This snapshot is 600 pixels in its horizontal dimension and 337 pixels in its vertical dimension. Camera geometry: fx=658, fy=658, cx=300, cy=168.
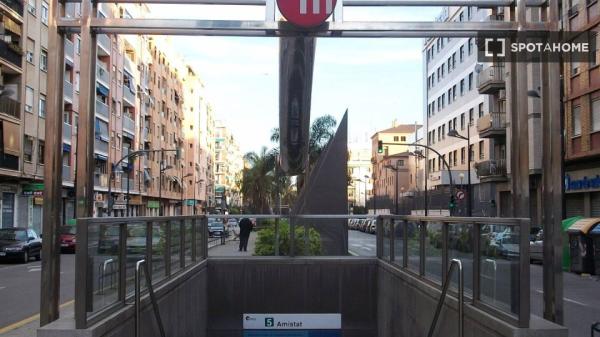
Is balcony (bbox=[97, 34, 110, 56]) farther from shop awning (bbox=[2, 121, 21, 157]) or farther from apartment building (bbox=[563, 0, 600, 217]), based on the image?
apartment building (bbox=[563, 0, 600, 217])

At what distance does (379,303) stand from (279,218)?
2.87 m

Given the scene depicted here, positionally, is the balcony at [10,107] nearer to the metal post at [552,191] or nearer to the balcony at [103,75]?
the balcony at [103,75]

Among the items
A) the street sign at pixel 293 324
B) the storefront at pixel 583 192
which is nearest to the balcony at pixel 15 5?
the street sign at pixel 293 324

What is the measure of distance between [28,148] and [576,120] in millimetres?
31995

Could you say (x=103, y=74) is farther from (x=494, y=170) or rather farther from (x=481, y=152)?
(x=481, y=152)

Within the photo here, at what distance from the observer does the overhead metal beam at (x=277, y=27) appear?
21.2 ft

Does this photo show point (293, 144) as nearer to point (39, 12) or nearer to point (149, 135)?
point (39, 12)

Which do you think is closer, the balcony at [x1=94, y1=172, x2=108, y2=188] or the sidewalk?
the sidewalk

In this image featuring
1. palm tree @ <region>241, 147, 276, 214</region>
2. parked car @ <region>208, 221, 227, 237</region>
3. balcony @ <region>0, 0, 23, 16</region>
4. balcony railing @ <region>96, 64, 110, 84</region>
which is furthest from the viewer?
palm tree @ <region>241, 147, 276, 214</region>

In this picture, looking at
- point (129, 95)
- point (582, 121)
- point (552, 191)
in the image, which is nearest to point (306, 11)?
point (552, 191)

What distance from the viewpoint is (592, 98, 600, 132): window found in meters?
32.6

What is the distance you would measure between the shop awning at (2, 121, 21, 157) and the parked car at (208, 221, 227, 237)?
2347cm

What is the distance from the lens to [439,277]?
8039 mm
